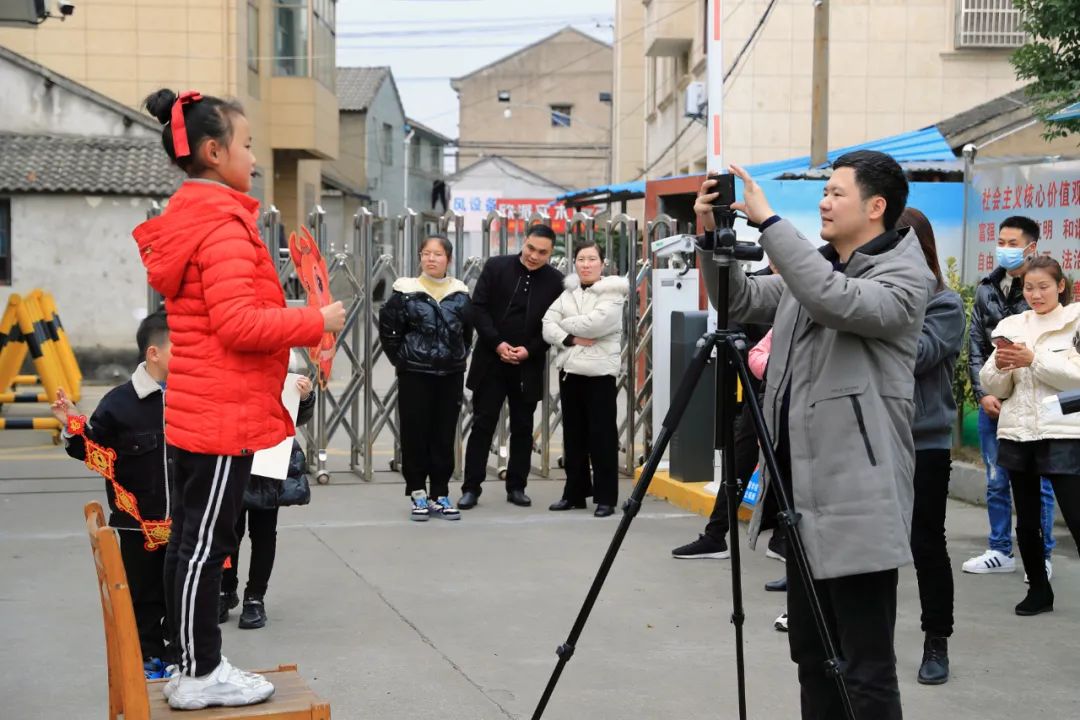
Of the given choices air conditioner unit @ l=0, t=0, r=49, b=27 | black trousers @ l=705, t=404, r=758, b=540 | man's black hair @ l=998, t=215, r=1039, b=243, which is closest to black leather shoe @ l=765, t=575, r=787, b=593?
black trousers @ l=705, t=404, r=758, b=540

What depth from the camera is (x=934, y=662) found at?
5480mm

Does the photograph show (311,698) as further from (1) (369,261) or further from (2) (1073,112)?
(2) (1073,112)

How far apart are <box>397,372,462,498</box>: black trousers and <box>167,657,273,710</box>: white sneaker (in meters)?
5.17

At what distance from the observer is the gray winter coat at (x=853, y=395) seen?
3.63 meters

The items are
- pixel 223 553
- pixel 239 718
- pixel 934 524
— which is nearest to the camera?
pixel 239 718

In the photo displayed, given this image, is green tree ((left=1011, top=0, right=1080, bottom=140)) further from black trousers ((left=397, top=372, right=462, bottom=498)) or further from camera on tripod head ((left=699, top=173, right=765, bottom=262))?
camera on tripod head ((left=699, top=173, right=765, bottom=262))

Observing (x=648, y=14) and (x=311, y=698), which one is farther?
(x=648, y=14)

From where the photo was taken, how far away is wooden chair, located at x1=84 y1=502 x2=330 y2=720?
11.1ft

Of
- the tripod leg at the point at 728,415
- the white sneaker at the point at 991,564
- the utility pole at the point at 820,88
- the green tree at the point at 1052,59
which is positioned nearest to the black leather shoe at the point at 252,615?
the tripod leg at the point at 728,415

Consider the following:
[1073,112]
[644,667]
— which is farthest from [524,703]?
[1073,112]

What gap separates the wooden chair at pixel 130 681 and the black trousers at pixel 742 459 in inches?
156

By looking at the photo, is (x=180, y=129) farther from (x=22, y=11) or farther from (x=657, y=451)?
(x=22, y=11)

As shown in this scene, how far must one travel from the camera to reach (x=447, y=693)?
17.3ft

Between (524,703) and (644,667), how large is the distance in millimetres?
688
